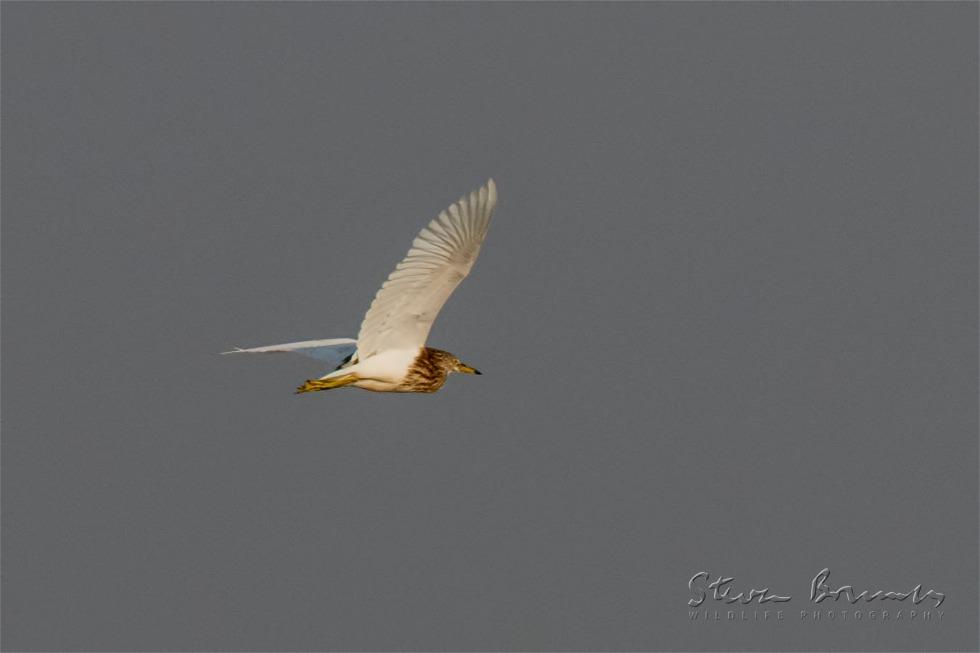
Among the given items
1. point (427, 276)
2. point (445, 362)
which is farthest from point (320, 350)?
point (427, 276)

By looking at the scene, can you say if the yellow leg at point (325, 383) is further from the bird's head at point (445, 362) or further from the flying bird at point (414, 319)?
the bird's head at point (445, 362)

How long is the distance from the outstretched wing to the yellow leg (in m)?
1.40

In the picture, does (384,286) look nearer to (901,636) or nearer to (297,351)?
(297,351)

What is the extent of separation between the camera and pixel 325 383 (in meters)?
21.4

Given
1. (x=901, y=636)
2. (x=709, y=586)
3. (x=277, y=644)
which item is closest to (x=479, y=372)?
(x=709, y=586)

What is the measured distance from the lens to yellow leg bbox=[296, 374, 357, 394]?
69.8 ft

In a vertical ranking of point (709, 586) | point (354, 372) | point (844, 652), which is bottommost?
point (844, 652)

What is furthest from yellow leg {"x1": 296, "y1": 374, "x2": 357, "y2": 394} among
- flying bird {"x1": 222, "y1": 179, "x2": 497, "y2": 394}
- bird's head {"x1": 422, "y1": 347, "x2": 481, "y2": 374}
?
bird's head {"x1": 422, "y1": 347, "x2": 481, "y2": 374}

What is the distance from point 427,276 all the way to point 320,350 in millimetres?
3888

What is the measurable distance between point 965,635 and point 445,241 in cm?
7232

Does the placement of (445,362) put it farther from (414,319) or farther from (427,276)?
(427,276)

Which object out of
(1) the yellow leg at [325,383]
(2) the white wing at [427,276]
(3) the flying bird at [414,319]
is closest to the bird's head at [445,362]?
(3) the flying bird at [414,319]

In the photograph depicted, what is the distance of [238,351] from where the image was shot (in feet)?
75.7

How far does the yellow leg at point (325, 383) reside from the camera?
21266 millimetres
